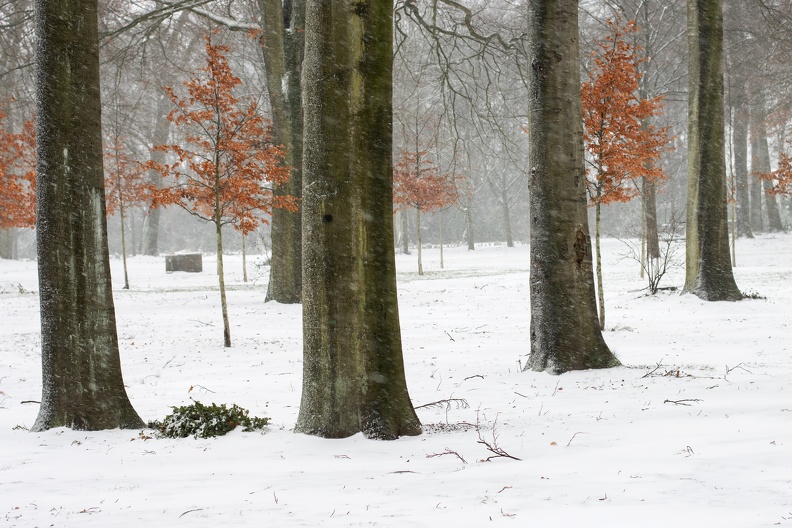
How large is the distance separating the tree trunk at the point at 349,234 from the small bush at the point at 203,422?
2.73ft

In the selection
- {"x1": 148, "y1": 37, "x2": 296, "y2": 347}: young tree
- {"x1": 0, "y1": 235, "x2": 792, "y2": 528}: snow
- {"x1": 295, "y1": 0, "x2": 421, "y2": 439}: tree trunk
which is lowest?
{"x1": 0, "y1": 235, "x2": 792, "y2": 528}: snow

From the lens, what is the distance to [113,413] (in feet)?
18.2

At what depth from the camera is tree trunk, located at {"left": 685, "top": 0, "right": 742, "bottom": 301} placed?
520 inches

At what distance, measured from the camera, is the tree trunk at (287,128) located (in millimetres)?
16078

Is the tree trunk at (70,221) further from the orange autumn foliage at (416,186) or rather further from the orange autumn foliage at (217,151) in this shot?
the orange autumn foliage at (416,186)

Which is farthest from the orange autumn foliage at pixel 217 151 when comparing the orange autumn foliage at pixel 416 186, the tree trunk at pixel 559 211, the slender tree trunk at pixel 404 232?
the slender tree trunk at pixel 404 232

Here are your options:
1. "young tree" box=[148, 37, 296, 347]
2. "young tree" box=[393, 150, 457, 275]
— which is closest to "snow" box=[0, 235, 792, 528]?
"young tree" box=[148, 37, 296, 347]

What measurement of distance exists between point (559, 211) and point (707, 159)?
7822mm

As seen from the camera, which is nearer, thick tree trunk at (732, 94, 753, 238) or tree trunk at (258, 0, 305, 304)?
tree trunk at (258, 0, 305, 304)

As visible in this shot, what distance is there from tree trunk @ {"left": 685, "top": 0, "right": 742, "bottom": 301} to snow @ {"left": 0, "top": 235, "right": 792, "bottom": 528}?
126 inches

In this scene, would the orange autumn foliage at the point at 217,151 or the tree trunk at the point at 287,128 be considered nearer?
the orange autumn foliage at the point at 217,151

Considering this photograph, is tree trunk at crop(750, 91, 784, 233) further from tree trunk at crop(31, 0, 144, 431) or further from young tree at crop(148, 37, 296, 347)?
tree trunk at crop(31, 0, 144, 431)

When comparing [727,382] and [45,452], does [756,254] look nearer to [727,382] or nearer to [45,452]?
[727,382]

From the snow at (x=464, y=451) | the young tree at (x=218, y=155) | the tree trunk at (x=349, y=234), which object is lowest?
the snow at (x=464, y=451)
